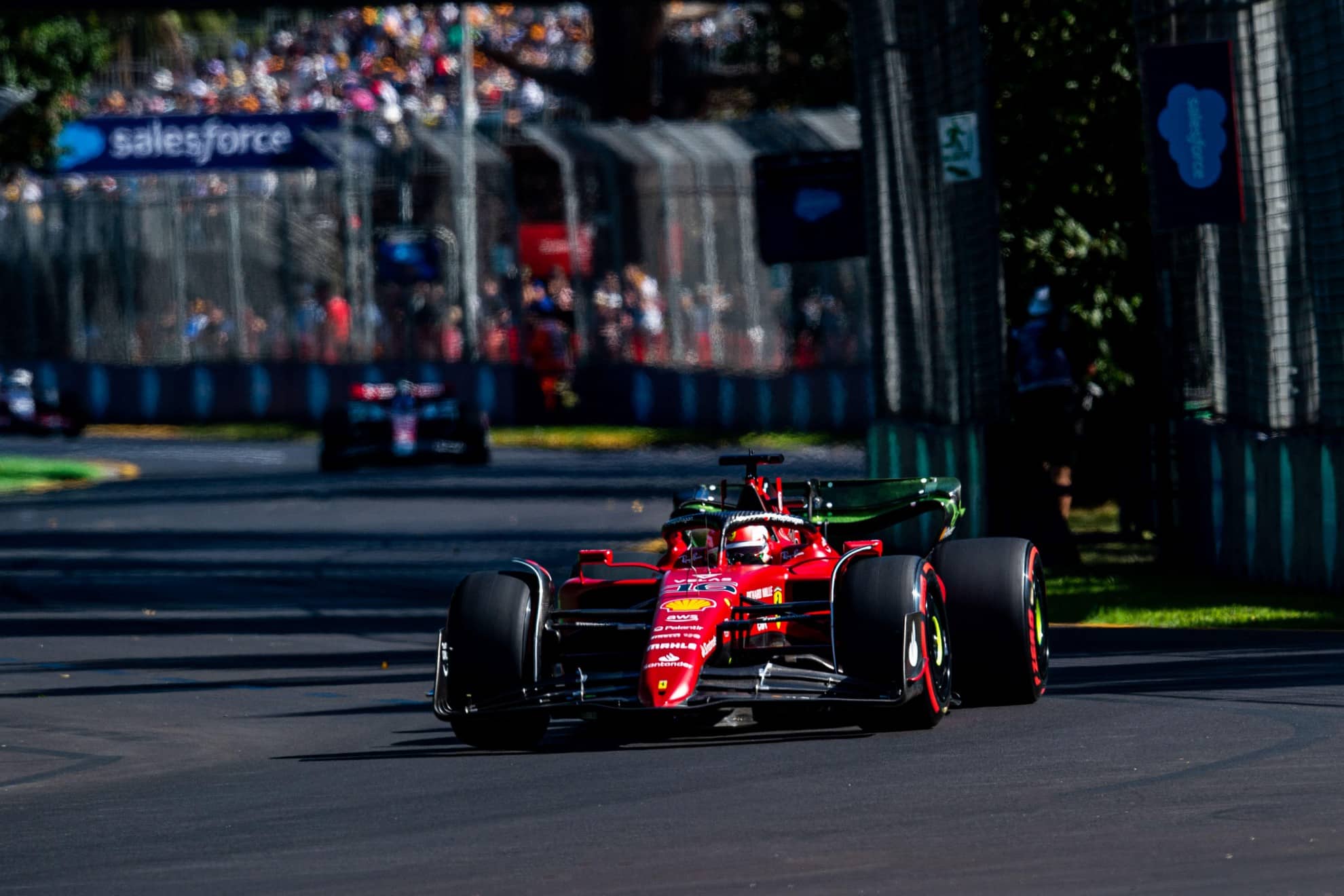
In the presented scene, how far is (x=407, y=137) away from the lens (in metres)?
38.5

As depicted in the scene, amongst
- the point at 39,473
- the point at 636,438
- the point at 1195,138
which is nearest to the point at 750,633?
the point at 1195,138

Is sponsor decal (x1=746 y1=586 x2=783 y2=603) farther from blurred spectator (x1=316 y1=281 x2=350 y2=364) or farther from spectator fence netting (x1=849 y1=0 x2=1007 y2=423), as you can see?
blurred spectator (x1=316 y1=281 x2=350 y2=364)

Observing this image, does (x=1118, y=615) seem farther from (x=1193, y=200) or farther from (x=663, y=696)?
(x=663, y=696)

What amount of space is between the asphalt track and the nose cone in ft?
0.91

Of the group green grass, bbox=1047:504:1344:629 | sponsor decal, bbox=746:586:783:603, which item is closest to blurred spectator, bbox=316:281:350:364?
green grass, bbox=1047:504:1344:629

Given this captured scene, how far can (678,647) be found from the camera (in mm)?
9422

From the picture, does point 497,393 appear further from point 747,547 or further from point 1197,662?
point 747,547

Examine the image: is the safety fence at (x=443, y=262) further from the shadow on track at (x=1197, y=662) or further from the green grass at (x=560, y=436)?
the shadow on track at (x=1197, y=662)

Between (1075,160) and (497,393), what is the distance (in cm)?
2054

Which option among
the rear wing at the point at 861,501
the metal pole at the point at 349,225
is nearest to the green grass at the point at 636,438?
the metal pole at the point at 349,225

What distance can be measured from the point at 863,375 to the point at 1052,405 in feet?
57.3

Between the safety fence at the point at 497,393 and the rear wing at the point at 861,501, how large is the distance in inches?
854

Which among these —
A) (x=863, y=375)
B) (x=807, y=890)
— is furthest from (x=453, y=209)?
(x=807, y=890)

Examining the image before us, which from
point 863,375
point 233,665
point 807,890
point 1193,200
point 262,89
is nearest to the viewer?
point 807,890
